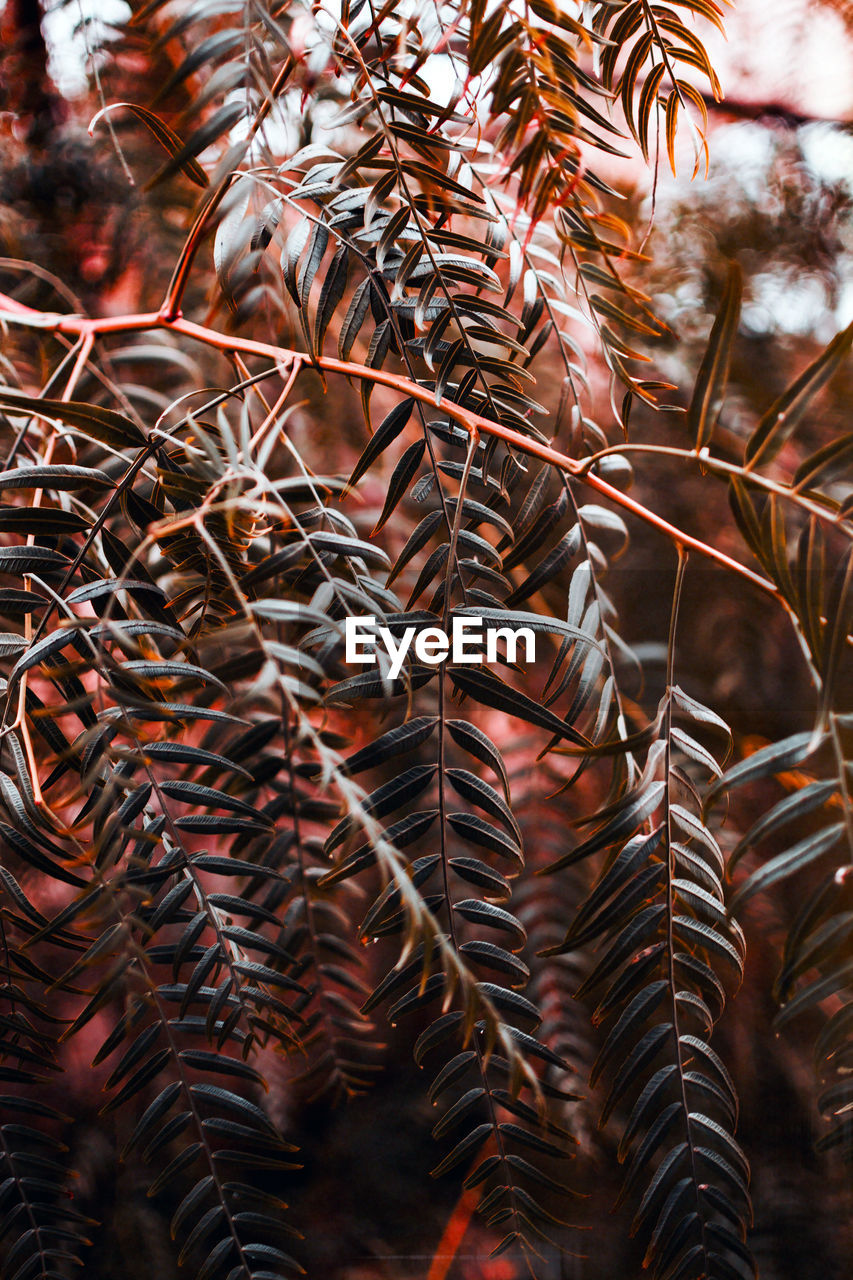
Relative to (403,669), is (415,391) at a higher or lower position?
higher

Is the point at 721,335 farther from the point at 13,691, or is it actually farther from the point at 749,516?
the point at 13,691

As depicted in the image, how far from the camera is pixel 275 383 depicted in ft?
3.42

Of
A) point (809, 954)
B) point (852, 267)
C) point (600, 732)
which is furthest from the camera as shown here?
point (852, 267)

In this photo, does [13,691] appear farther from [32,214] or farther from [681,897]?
[32,214]

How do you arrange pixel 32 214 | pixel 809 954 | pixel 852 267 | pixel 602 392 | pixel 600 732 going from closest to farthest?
pixel 809 954 < pixel 600 732 < pixel 32 214 < pixel 852 267 < pixel 602 392

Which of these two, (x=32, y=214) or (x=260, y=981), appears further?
(x=32, y=214)

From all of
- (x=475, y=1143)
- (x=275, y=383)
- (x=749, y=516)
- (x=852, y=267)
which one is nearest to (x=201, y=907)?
(x=475, y=1143)

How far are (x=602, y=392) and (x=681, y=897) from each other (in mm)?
911

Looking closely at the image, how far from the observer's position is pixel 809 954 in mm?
249

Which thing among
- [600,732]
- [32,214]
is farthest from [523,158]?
[32,214]

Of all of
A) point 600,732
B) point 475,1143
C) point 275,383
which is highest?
point 275,383

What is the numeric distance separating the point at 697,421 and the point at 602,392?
87cm

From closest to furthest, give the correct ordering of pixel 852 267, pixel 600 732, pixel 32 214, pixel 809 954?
pixel 809 954
pixel 600 732
pixel 32 214
pixel 852 267

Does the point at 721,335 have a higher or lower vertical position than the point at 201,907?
higher
